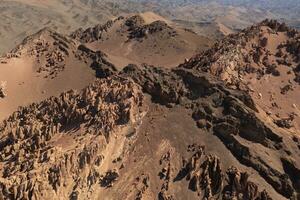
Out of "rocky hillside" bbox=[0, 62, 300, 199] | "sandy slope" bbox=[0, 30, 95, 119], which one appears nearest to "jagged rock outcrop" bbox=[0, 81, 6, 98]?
"sandy slope" bbox=[0, 30, 95, 119]

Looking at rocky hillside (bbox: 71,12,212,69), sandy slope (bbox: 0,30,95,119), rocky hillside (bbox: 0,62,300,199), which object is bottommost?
rocky hillside (bbox: 71,12,212,69)

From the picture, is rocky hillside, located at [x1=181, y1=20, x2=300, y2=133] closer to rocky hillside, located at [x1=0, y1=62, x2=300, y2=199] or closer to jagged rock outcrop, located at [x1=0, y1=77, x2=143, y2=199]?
rocky hillside, located at [x1=0, y1=62, x2=300, y2=199]

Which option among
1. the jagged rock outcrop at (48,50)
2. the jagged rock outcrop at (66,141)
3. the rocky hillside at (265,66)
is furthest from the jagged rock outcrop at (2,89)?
the rocky hillside at (265,66)

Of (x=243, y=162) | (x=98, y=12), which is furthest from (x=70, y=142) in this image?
(x=98, y=12)

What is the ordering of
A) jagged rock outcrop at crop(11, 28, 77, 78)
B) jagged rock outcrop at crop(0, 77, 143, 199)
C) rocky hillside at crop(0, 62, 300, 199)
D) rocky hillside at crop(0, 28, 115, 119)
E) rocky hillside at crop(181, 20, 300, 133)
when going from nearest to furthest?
1. rocky hillside at crop(0, 62, 300, 199)
2. jagged rock outcrop at crop(0, 77, 143, 199)
3. rocky hillside at crop(181, 20, 300, 133)
4. rocky hillside at crop(0, 28, 115, 119)
5. jagged rock outcrop at crop(11, 28, 77, 78)

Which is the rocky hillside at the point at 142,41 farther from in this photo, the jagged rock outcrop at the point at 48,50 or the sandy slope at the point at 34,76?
the sandy slope at the point at 34,76

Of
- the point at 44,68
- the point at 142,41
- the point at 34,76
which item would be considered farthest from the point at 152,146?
the point at 142,41
